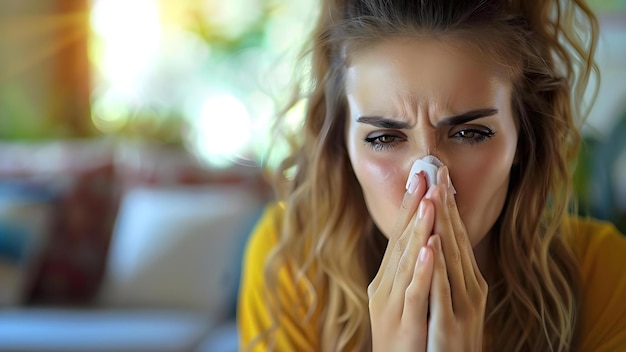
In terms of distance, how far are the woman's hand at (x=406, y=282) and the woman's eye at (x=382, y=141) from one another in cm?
6

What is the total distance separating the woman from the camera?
72 cm

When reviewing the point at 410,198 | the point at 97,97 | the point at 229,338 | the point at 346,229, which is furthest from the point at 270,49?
the point at 410,198

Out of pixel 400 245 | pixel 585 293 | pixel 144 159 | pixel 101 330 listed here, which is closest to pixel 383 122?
pixel 400 245

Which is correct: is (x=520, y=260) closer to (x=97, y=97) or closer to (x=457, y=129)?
(x=457, y=129)

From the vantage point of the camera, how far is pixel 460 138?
72 cm

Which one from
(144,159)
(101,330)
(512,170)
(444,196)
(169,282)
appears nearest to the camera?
(444,196)

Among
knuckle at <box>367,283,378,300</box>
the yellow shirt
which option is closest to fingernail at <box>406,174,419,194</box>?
knuckle at <box>367,283,378,300</box>

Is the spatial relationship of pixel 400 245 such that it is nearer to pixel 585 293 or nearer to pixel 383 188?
pixel 383 188

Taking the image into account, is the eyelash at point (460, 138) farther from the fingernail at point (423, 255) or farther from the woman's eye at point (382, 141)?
the fingernail at point (423, 255)

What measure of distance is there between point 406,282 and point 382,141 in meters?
0.15

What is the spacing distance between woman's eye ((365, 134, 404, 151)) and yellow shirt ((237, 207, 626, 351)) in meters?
0.27

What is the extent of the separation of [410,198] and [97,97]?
2867 mm

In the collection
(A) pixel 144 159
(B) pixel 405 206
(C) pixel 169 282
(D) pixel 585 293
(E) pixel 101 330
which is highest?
(A) pixel 144 159

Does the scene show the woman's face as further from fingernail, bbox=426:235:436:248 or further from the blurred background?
the blurred background
